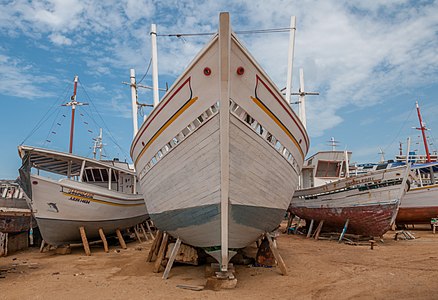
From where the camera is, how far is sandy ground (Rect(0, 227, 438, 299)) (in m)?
5.80

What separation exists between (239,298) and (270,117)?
347 centimetres

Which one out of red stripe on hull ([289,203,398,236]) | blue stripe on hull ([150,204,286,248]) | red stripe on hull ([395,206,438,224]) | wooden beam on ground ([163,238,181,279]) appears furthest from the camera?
red stripe on hull ([395,206,438,224])

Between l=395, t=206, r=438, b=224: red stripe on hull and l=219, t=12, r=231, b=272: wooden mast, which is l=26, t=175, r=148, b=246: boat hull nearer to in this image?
l=219, t=12, r=231, b=272: wooden mast

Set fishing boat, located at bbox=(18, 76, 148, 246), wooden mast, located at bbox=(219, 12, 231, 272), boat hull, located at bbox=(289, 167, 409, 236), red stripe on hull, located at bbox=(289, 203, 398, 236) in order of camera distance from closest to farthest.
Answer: wooden mast, located at bbox=(219, 12, 231, 272) < fishing boat, located at bbox=(18, 76, 148, 246) < boat hull, located at bbox=(289, 167, 409, 236) < red stripe on hull, located at bbox=(289, 203, 398, 236)

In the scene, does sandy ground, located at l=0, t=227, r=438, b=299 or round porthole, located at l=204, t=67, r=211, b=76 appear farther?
sandy ground, located at l=0, t=227, r=438, b=299

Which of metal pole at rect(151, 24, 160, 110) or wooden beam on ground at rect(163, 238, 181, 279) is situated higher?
metal pole at rect(151, 24, 160, 110)

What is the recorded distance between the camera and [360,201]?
13.2 m

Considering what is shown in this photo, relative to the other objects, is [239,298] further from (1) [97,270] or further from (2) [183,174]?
(1) [97,270]

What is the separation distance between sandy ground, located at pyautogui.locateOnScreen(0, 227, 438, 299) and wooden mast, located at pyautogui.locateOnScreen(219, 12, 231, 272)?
5.77 ft

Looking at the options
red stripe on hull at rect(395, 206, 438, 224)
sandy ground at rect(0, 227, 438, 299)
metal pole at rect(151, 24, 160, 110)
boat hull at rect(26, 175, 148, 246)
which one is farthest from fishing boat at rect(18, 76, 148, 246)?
red stripe on hull at rect(395, 206, 438, 224)

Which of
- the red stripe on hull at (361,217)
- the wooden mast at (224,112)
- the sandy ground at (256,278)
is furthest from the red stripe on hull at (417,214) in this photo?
the wooden mast at (224,112)

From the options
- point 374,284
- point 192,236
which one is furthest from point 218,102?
point 374,284

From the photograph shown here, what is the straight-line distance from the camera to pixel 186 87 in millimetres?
5684

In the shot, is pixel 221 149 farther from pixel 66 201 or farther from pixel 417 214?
pixel 417 214
